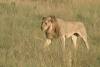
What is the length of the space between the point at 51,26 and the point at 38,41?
450 millimetres

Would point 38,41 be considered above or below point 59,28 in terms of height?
below

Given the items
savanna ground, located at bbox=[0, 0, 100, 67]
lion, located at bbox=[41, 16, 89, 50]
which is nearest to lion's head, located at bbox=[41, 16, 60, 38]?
lion, located at bbox=[41, 16, 89, 50]

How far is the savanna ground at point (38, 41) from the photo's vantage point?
313 cm

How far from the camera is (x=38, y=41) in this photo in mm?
4215

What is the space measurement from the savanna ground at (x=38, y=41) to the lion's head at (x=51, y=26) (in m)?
0.19

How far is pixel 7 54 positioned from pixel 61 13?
4.62 meters

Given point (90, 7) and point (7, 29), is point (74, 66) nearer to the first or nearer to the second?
point (7, 29)

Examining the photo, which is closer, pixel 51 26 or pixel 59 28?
pixel 51 26

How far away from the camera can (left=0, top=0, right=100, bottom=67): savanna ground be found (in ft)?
10.3

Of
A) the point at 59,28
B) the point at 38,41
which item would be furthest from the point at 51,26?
the point at 38,41

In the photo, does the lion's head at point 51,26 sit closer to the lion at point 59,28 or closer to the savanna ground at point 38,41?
the lion at point 59,28

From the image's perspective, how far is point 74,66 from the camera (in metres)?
3.00

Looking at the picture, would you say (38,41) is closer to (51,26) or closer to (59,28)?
(51,26)

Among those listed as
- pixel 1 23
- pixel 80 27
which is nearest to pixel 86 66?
pixel 80 27
